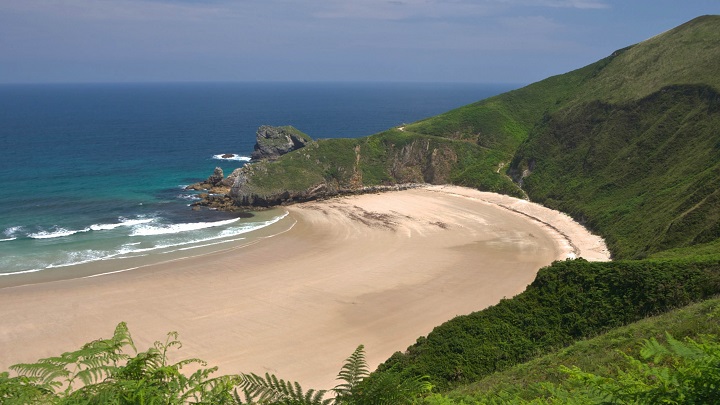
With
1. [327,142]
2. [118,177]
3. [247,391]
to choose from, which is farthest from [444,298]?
[118,177]

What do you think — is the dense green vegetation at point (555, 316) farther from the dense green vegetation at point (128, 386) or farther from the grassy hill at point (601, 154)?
the dense green vegetation at point (128, 386)

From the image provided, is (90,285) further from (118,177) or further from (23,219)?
(118,177)

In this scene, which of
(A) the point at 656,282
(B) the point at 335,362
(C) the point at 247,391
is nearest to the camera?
(C) the point at 247,391

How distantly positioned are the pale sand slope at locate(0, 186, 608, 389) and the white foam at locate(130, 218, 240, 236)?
8073 mm

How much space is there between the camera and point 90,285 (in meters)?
37.9

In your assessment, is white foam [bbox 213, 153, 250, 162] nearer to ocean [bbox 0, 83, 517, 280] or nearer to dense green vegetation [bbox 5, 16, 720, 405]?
ocean [bbox 0, 83, 517, 280]

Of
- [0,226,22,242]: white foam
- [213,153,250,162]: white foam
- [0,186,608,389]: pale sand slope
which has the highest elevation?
[213,153,250,162]: white foam

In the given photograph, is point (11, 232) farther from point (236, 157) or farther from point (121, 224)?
point (236, 157)

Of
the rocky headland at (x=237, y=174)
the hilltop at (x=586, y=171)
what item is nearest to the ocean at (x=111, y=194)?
the rocky headland at (x=237, y=174)

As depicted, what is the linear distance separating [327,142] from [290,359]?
51.0 meters

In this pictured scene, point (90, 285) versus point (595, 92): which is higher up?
point (595, 92)

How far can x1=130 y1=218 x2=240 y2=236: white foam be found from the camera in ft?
170

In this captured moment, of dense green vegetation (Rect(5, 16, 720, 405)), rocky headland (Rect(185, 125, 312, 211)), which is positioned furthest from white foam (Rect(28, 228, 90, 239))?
dense green vegetation (Rect(5, 16, 720, 405))

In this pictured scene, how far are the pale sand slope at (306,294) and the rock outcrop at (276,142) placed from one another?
120 feet
